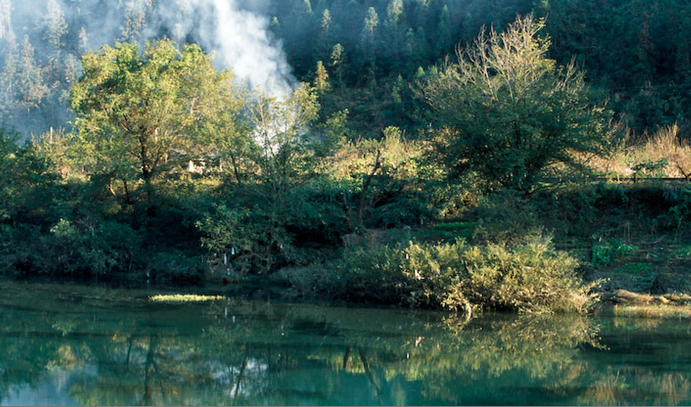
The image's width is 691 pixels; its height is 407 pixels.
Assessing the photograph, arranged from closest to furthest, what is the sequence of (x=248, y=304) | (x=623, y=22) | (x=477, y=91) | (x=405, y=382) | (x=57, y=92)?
1. (x=405, y=382)
2. (x=248, y=304)
3. (x=477, y=91)
4. (x=623, y=22)
5. (x=57, y=92)

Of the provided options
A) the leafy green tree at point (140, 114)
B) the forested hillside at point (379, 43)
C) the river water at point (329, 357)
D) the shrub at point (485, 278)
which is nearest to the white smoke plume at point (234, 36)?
the forested hillside at point (379, 43)

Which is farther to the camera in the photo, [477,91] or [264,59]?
[264,59]

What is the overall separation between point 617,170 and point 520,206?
7588 mm

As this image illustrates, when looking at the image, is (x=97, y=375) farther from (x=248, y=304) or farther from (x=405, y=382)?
(x=248, y=304)

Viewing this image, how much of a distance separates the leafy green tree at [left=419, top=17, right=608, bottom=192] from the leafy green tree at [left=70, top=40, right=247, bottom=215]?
8.97 m

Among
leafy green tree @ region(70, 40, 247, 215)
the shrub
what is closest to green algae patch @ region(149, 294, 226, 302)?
the shrub

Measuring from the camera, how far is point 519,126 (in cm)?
2128

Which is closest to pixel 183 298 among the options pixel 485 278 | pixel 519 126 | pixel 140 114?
pixel 485 278

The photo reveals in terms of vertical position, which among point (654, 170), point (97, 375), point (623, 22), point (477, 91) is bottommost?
point (97, 375)

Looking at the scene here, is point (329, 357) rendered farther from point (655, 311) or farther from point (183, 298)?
point (655, 311)

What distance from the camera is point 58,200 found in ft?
90.3

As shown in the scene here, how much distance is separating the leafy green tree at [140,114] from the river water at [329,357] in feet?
33.4

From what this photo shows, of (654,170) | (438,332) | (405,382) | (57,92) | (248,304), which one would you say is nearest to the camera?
(405,382)

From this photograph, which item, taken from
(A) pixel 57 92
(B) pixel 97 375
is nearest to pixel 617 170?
(B) pixel 97 375
